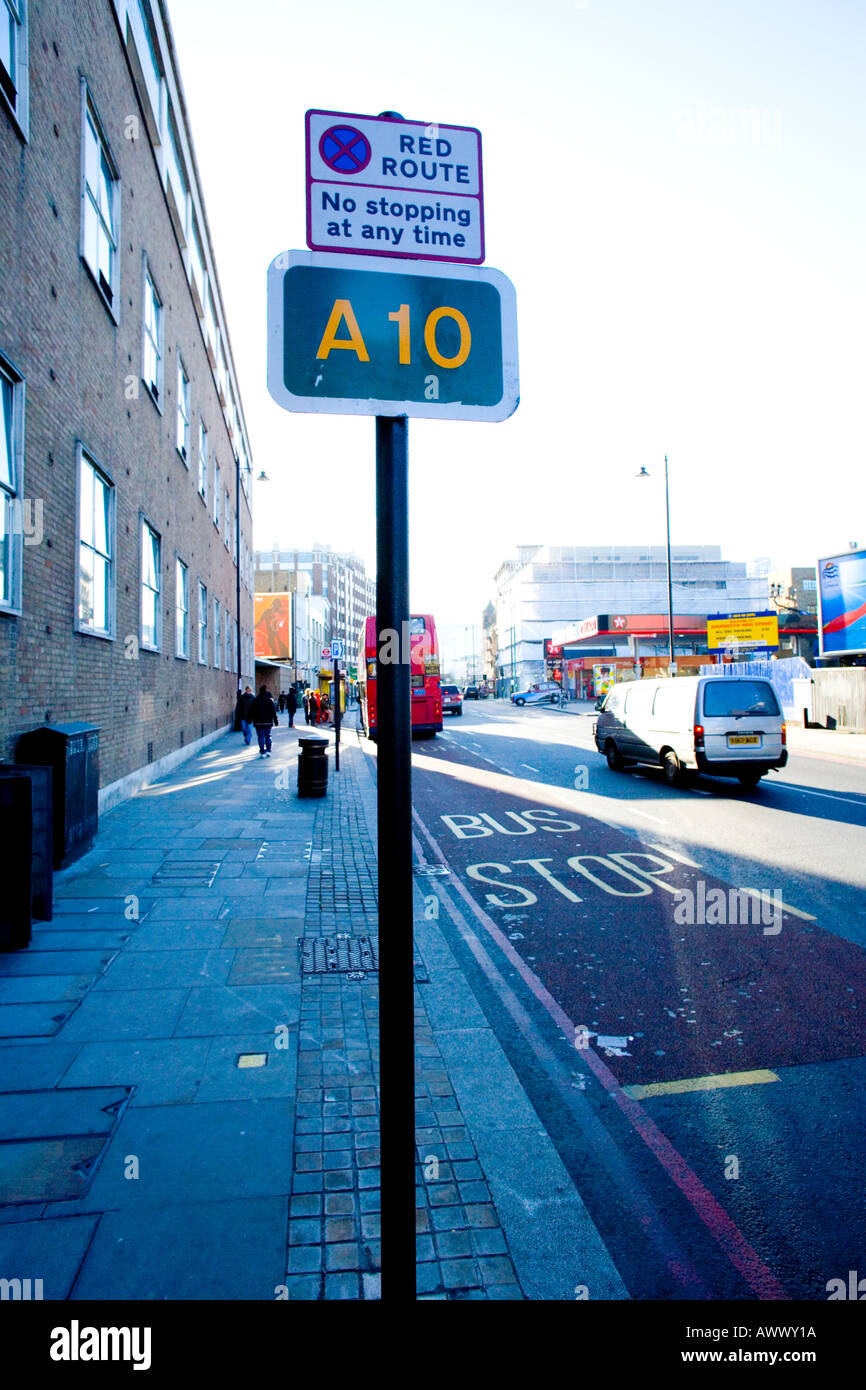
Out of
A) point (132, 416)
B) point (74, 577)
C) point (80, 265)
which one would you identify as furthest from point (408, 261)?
point (132, 416)

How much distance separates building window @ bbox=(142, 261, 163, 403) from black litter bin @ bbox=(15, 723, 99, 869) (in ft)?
25.4

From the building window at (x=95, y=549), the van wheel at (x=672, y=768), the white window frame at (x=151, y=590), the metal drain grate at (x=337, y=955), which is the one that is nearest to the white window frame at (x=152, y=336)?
the white window frame at (x=151, y=590)

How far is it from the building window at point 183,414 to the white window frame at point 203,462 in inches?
86.8

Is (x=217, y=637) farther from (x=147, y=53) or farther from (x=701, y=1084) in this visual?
(x=701, y=1084)

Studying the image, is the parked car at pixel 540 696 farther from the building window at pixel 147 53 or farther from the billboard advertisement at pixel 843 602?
the building window at pixel 147 53

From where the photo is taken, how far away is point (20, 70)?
7.05 meters

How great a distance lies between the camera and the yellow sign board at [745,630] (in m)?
41.7

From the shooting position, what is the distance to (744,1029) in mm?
4188

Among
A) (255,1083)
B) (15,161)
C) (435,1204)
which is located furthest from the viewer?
(15,161)

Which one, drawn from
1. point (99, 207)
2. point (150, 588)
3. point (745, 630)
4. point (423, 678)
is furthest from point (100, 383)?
point (745, 630)
